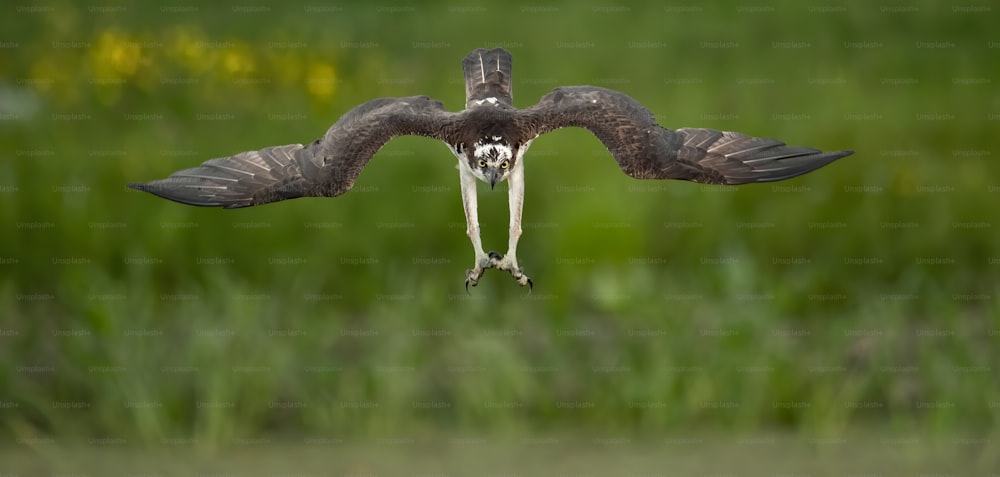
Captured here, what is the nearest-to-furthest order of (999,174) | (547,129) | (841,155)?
(841,155), (547,129), (999,174)

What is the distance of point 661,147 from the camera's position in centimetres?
375

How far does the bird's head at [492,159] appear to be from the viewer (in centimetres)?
329

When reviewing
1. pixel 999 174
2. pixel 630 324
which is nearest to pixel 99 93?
pixel 630 324

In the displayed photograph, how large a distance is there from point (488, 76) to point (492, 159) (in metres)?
0.53

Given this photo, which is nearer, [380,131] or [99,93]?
[380,131]

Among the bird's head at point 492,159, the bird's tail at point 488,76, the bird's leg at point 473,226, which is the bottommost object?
the bird's leg at point 473,226

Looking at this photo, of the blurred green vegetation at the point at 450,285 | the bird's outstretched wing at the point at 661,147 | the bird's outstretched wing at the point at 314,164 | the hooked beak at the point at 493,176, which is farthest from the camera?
the blurred green vegetation at the point at 450,285

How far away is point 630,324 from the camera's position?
742 cm

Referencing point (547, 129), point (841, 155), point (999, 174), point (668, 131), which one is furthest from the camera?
point (999, 174)

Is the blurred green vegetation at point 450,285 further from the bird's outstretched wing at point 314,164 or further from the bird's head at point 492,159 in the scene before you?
the bird's head at point 492,159

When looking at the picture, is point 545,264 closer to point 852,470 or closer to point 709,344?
point 709,344

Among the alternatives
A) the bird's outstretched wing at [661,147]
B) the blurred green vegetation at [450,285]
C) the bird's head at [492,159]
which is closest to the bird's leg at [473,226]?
the bird's head at [492,159]

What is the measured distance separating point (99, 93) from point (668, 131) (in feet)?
18.9

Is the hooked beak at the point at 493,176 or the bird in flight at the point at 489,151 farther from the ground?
the bird in flight at the point at 489,151
